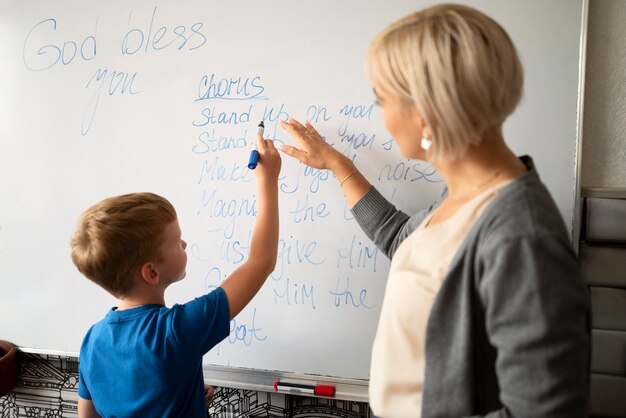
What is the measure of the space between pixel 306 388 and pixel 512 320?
2.37 ft

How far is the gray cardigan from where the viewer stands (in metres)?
0.54

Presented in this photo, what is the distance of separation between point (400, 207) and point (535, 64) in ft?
1.35

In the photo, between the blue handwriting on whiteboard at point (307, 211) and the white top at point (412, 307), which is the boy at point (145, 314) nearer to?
the blue handwriting on whiteboard at point (307, 211)

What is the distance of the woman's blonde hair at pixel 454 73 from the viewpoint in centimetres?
61

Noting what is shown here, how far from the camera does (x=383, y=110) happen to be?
0.72m

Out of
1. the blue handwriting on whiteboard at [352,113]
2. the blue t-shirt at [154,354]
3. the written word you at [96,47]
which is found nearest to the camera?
the blue t-shirt at [154,354]

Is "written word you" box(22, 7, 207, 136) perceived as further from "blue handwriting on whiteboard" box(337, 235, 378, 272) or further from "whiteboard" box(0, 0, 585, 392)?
"blue handwriting on whiteboard" box(337, 235, 378, 272)

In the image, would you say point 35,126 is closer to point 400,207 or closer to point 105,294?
point 105,294

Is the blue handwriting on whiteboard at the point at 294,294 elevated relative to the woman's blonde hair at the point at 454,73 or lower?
lower

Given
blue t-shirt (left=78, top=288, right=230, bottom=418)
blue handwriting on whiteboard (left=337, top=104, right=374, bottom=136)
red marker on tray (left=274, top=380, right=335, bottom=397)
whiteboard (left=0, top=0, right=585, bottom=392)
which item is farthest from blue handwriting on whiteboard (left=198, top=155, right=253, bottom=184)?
red marker on tray (left=274, top=380, right=335, bottom=397)

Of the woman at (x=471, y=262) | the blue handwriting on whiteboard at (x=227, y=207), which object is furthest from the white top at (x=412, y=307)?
the blue handwriting on whiteboard at (x=227, y=207)

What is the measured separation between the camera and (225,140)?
1.19 metres

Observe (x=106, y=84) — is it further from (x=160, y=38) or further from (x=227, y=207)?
(x=227, y=207)

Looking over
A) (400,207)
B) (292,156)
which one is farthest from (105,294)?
(400,207)
